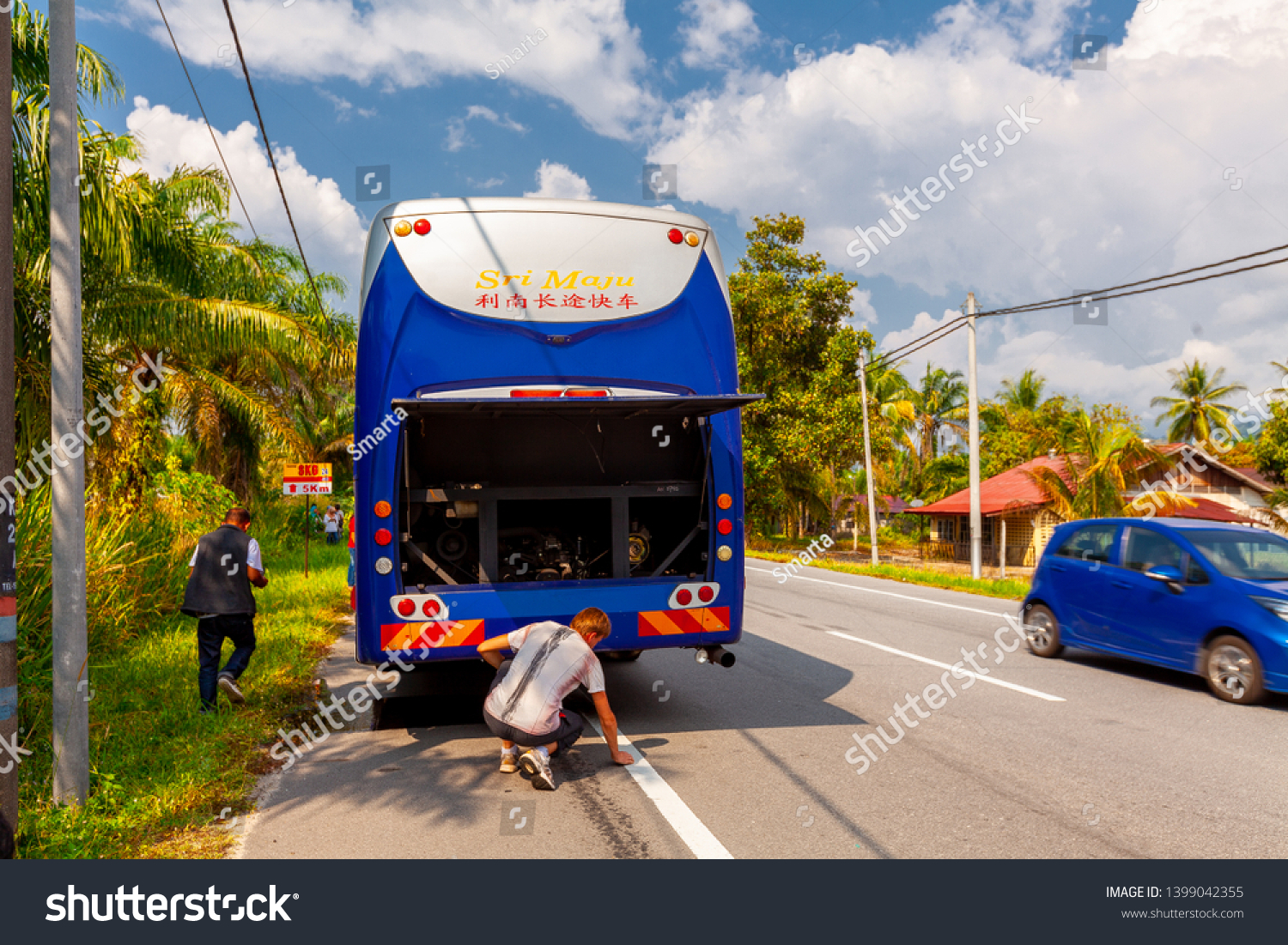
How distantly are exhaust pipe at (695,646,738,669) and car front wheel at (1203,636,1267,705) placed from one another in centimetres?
426

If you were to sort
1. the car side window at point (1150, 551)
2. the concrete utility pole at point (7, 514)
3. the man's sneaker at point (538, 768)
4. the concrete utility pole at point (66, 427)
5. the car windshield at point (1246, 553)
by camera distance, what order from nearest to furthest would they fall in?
the concrete utility pole at point (7, 514), the concrete utility pole at point (66, 427), the man's sneaker at point (538, 768), the car windshield at point (1246, 553), the car side window at point (1150, 551)

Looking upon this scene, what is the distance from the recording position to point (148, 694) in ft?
25.7

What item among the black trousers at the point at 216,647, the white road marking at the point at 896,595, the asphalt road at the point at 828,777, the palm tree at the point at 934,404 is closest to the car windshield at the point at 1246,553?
Answer: the asphalt road at the point at 828,777

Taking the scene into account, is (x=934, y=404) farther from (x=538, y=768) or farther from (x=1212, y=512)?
(x=538, y=768)

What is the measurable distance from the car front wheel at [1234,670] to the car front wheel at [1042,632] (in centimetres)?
204

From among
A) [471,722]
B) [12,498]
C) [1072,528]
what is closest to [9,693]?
[12,498]

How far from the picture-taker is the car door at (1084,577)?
9.37m

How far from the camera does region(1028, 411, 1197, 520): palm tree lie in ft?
71.6

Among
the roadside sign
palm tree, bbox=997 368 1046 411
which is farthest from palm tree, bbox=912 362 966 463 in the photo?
the roadside sign

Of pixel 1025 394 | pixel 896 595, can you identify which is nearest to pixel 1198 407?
pixel 1025 394

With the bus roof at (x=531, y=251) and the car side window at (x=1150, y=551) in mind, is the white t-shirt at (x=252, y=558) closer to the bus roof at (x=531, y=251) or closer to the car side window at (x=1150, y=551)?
the bus roof at (x=531, y=251)

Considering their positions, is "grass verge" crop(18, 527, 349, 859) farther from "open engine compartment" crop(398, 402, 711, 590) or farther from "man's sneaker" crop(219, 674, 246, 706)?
"open engine compartment" crop(398, 402, 711, 590)

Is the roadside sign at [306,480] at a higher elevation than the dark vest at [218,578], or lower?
higher

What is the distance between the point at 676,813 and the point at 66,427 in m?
3.84
